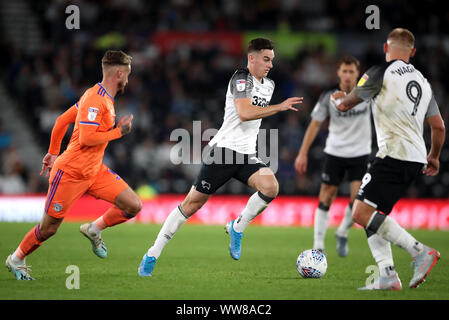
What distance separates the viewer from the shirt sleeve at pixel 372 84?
668 cm

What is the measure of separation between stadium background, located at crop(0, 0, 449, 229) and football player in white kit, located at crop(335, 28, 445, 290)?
938cm

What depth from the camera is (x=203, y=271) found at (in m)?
8.18

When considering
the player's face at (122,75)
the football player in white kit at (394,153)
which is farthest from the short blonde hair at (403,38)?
the player's face at (122,75)

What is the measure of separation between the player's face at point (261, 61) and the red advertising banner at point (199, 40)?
1376 cm

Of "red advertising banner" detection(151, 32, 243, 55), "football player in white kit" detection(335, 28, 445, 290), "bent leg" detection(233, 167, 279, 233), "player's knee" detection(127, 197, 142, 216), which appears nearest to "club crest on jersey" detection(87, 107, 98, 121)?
"player's knee" detection(127, 197, 142, 216)

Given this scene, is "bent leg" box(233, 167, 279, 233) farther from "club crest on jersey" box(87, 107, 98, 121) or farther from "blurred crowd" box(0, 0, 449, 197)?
"blurred crowd" box(0, 0, 449, 197)

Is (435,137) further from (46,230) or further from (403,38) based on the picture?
(46,230)

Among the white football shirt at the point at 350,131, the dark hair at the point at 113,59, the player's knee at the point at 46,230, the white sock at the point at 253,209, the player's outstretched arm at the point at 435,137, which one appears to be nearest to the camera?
the player's outstretched arm at the point at 435,137

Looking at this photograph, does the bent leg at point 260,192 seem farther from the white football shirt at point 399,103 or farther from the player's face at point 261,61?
the white football shirt at point 399,103

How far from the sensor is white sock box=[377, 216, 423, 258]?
658cm

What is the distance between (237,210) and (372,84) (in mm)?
9909

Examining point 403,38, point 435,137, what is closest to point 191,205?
point 435,137

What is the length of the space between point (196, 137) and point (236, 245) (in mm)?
10225
